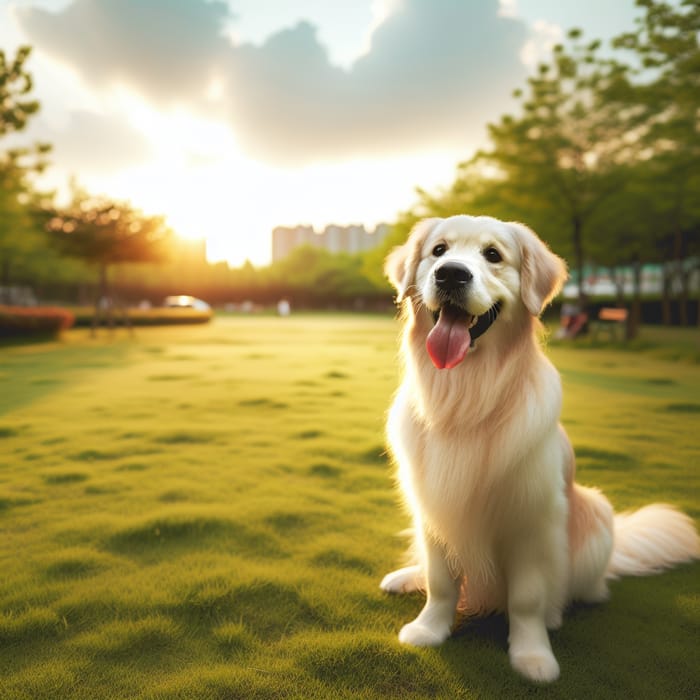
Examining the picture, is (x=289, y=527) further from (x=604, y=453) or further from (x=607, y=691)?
(x=604, y=453)

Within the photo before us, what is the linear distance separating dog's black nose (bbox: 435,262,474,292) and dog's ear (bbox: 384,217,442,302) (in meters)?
0.35

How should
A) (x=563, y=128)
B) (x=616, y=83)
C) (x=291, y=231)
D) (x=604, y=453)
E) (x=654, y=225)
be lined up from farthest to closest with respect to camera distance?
(x=291, y=231) → (x=654, y=225) → (x=563, y=128) → (x=616, y=83) → (x=604, y=453)

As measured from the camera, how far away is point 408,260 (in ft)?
8.63

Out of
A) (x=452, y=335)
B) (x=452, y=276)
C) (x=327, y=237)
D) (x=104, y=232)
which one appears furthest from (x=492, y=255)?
(x=327, y=237)

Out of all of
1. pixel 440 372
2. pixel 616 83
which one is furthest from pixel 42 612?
pixel 616 83

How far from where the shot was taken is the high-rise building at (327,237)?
133875 mm

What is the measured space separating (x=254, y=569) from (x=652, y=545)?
85.8 inches

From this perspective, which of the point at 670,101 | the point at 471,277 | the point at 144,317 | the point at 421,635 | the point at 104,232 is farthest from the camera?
the point at 144,317

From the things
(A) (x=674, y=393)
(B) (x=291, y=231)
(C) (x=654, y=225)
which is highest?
(B) (x=291, y=231)

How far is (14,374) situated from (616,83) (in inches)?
656

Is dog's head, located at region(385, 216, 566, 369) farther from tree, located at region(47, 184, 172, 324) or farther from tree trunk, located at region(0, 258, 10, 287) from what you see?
tree trunk, located at region(0, 258, 10, 287)

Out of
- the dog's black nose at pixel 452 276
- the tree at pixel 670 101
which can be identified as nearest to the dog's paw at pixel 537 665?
the dog's black nose at pixel 452 276

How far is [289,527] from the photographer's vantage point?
361 cm

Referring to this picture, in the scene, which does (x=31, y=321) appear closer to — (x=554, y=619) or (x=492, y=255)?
(x=492, y=255)
